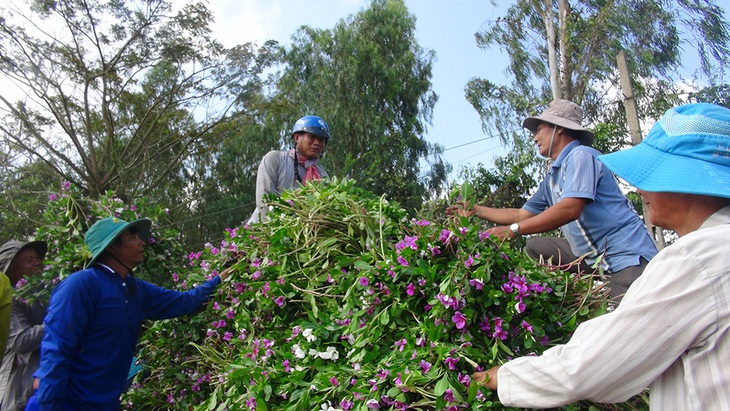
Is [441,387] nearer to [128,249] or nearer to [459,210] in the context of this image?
[459,210]

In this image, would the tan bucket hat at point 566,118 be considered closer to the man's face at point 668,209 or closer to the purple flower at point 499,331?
the purple flower at point 499,331

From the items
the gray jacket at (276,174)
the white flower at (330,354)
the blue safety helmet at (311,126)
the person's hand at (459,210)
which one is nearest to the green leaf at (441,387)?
the white flower at (330,354)

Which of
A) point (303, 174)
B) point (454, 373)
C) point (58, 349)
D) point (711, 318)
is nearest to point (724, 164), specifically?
point (711, 318)

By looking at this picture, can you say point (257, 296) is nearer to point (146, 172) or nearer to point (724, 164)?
point (724, 164)

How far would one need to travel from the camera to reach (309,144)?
3.83 m

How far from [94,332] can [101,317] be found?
0.07m

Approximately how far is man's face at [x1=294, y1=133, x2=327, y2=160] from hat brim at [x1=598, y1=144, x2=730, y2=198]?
8.15 ft

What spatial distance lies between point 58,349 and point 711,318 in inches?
96.2

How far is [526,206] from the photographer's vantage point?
3398 millimetres

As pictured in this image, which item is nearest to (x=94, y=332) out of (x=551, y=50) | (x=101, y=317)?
(x=101, y=317)

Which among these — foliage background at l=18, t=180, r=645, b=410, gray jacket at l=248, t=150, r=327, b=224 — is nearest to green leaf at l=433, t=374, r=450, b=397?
foliage background at l=18, t=180, r=645, b=410

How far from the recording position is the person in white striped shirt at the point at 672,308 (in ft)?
4.17

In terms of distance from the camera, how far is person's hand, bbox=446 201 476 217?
229 centimetres

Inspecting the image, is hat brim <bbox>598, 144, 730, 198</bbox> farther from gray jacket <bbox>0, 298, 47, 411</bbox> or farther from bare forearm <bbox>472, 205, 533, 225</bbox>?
gray jacket <bbox>0, 298, 47, 411</bbox>
